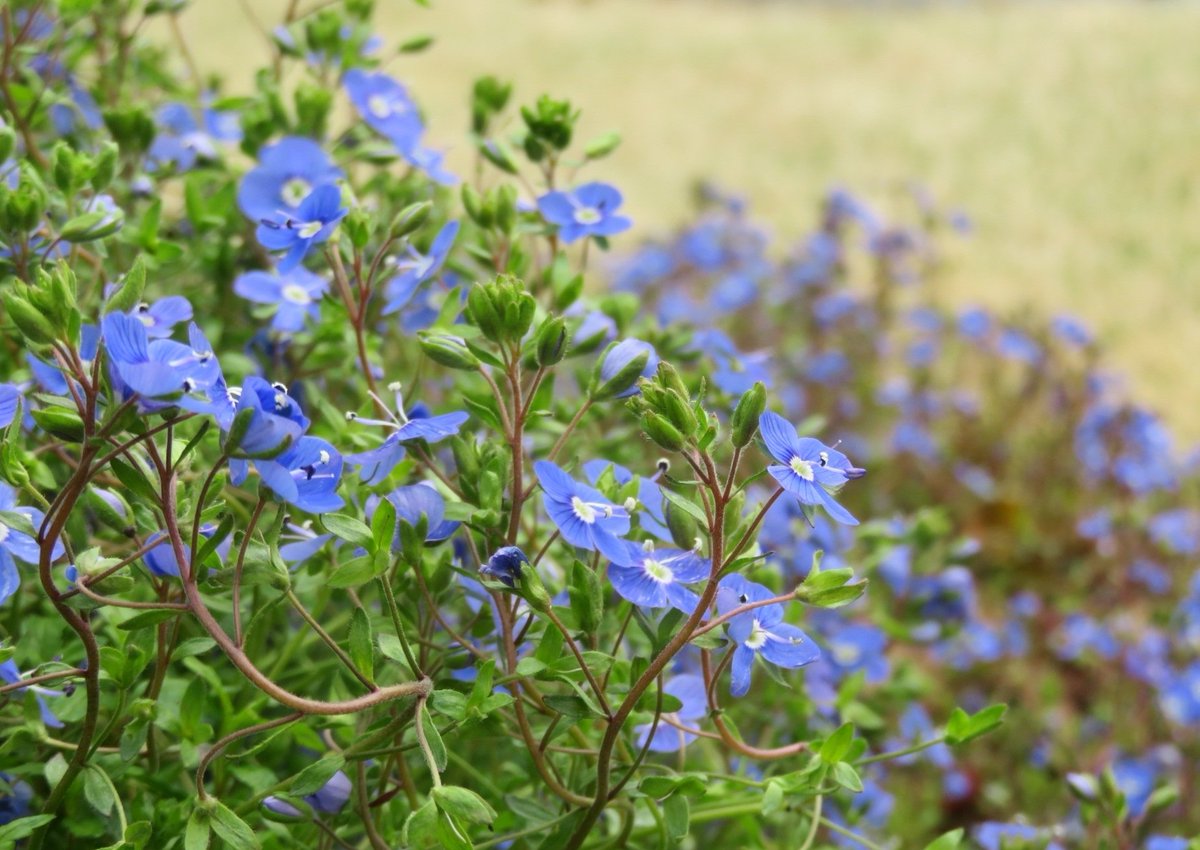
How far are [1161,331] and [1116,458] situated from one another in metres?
1.04

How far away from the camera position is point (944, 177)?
152 inches

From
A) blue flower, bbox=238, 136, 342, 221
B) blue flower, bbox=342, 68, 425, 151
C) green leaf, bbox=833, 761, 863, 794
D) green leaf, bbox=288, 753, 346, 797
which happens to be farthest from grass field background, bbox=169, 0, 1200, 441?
green leaf, bbox=288, 753, 346, 797

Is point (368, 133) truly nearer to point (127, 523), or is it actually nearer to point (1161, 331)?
point (127, 523)

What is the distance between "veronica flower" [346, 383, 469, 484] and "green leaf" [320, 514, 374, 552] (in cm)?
4

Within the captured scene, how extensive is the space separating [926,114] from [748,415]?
13.3 ft

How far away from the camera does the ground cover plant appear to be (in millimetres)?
571

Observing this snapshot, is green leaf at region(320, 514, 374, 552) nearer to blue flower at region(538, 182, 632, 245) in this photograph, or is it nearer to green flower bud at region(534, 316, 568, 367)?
green flower bud at region(534, 316, 568, 367)

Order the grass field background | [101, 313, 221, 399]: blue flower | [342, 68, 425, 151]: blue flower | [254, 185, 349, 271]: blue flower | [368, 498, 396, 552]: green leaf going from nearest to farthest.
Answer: [101, 313, 221, 399]: blue flower < [368, 498, 396, 552]: green leaf < [254, 185, 349, 271]: blue flower < [342, 68, 425, 151]: blue flower < the grass field background

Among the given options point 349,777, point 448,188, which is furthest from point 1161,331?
point 349,777

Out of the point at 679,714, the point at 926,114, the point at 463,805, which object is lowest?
the point at 926,114

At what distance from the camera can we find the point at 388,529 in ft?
1.96

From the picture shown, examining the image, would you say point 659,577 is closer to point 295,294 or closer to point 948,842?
point 948,842

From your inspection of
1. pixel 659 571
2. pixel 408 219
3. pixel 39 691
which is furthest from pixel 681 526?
pixel 39 691

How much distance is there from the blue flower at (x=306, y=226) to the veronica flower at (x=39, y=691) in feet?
0.85
